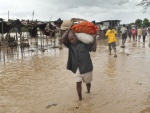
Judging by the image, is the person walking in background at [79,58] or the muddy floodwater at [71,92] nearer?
the muddy floodwater at [71,92]

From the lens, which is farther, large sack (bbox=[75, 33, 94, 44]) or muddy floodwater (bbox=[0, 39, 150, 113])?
large sack (bbox=[75, 33, 94, 44])

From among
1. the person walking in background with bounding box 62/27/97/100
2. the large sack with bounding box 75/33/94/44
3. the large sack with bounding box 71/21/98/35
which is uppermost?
the large sack with bounding box 71/21/98/35

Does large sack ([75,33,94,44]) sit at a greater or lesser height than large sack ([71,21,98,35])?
lesser

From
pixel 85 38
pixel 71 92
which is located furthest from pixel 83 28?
pixel 71 92

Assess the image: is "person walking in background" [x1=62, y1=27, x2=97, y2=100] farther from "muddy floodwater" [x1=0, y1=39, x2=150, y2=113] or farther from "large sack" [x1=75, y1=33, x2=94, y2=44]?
"muddy floodwater" [x1=0, y1=39, x2=150, y2=113]

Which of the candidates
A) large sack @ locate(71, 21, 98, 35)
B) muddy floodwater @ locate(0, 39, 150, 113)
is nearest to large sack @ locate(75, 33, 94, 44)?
large sack @ locate(71, 21, 98, 35)

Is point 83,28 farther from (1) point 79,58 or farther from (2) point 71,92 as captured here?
(2) point 71,92

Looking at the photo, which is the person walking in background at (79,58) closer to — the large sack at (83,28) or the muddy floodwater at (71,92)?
the large sack at (83,28)

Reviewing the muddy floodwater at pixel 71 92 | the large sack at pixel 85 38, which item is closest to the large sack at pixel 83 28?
the large sack at pixel 85 38

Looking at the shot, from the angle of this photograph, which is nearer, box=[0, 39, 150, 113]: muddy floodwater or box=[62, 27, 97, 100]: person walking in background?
box=[0, 39, 150, 113]: muddy floodwater

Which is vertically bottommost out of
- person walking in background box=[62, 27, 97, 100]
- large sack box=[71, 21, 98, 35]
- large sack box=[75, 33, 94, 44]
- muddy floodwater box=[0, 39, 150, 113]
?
muddy floodwater box=[0, 39, 150, 113]

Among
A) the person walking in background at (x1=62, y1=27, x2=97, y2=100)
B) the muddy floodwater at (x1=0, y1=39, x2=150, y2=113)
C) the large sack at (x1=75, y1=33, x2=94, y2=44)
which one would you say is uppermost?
the large sack at (x1=75, y1=33, x2=94, y2=44)

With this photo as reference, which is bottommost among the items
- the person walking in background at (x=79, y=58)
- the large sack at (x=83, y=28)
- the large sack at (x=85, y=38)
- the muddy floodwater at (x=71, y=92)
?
the muddy floodwater at (x=71, y=92)

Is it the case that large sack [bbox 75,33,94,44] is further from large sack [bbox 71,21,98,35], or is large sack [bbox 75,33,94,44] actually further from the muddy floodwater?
the muddy floodwater
